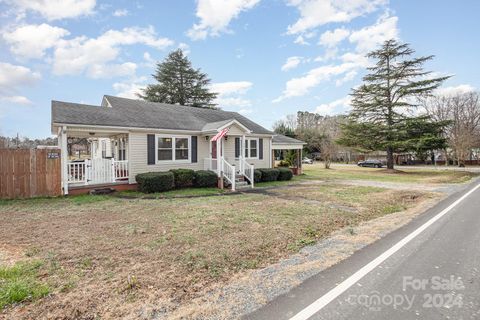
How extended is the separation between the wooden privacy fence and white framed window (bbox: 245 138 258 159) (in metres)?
10.5

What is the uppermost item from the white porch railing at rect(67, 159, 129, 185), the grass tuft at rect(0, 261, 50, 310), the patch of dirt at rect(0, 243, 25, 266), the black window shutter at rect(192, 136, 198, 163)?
the black window shutter at rect(192, 136, 198, 163)

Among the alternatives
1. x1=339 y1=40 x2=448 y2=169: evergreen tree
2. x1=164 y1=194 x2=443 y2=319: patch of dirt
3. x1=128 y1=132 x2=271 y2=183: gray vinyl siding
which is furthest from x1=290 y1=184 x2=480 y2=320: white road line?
x1=339 y1=40 x2=448 y2=169: evergreen tree

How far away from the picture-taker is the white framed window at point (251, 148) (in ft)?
55.4

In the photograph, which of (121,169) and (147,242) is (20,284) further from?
(121,169)

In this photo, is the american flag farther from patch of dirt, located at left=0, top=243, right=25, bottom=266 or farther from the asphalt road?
the asphalt road

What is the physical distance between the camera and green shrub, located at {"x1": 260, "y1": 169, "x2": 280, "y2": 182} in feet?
52.2

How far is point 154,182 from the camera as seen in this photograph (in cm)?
1151

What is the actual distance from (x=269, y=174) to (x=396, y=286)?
12.9m

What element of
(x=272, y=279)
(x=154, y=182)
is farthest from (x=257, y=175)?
(x=272, y=279)

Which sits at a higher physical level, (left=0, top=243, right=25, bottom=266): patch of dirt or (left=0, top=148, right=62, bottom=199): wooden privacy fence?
(left=0, top=148, right=62, bottom=199): wooden privacy fence

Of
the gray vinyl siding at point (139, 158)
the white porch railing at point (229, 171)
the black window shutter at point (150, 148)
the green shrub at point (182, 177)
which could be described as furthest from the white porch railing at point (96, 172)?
the white porch railing at point (229, 171)

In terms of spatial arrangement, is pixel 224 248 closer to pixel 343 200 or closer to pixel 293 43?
pixel 343 200

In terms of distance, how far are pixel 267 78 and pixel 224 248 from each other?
67.1 ft

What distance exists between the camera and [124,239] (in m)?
5.19
